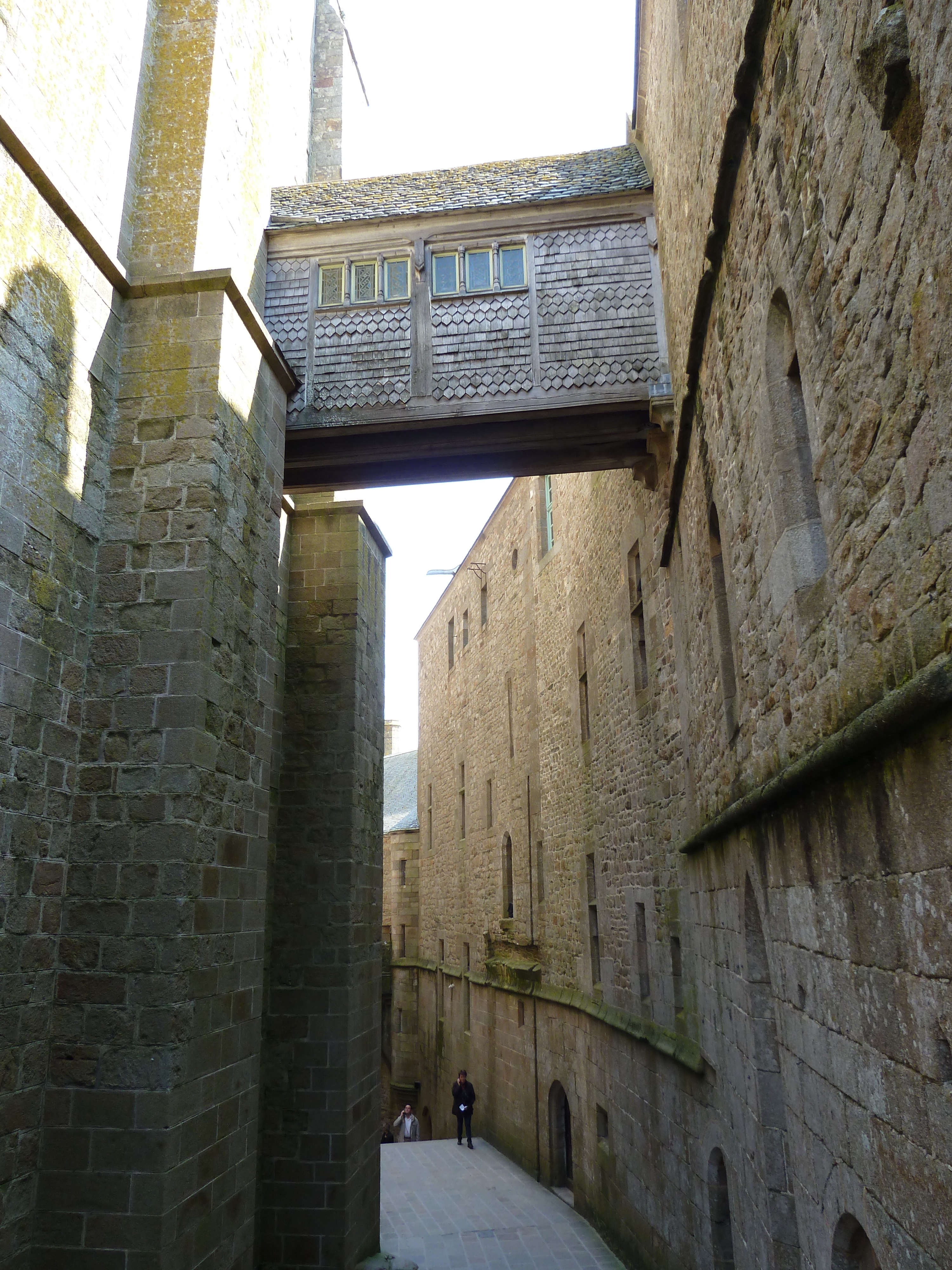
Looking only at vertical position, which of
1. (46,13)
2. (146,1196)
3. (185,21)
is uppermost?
(185,21)

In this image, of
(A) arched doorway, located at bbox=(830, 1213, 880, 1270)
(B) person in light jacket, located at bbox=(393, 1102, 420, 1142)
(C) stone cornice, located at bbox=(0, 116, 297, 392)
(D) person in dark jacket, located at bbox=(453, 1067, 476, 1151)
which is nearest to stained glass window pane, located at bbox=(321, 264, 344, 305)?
(C) stone cornice, located at bbox=(0, 116, 297, 392)

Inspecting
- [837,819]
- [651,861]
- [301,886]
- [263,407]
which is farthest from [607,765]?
[837,819]

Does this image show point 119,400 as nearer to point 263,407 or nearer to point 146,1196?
point 263,407

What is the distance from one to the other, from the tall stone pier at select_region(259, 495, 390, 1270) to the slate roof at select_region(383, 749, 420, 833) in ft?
61.3

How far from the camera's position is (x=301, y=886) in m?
8.94

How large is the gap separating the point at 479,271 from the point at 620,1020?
321 inches

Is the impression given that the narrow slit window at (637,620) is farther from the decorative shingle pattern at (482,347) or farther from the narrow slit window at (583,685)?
the narrow slit window at (583,685)

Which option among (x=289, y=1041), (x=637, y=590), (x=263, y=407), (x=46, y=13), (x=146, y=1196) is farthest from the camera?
(x=637, y=590)

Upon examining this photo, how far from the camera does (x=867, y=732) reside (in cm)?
275

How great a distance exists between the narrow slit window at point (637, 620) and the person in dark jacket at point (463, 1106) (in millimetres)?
10537

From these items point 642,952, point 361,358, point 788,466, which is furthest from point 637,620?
point 788,466

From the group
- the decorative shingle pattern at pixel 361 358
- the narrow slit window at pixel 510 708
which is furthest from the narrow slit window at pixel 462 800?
the decorative shingle pattern at pixel 361 358

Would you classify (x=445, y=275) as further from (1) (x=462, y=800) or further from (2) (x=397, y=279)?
(1) (x=462, y=800)

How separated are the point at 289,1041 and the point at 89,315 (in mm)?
6458
